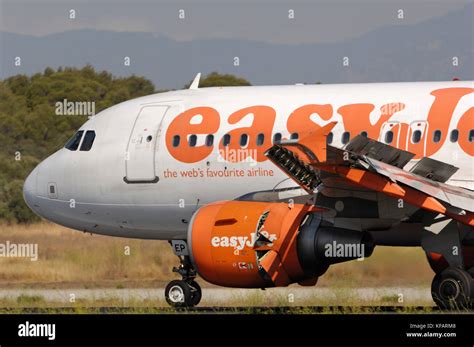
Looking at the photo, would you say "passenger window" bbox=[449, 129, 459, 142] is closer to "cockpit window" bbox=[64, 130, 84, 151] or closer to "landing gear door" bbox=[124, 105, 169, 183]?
"landing gear door" bbox=[124, 105, 169, 183]

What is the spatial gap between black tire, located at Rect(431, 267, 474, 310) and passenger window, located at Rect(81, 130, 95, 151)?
752 centimetres

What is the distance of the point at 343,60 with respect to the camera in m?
23.0

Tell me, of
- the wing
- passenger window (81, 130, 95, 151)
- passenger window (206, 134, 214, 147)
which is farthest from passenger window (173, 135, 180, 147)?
the wing

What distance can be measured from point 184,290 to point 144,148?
107 inches

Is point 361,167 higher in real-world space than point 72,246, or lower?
higher

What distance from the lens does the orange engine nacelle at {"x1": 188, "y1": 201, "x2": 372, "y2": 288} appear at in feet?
60.7

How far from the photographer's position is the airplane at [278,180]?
1831 cm

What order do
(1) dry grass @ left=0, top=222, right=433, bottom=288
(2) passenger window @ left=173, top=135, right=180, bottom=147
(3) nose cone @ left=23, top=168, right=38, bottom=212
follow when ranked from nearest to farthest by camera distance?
(2) passenger window @ left=173, top=135, right=180, bottom=147
(3) nose cone @ left=23, top=168, right=38, bottom=212
(1) dry grass @ left=0, top=222, right=433, bottom=288

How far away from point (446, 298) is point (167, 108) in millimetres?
6783

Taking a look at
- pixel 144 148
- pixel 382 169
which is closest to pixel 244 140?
pixel 144 148

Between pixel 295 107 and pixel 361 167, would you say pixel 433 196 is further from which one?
pixel 295 107
